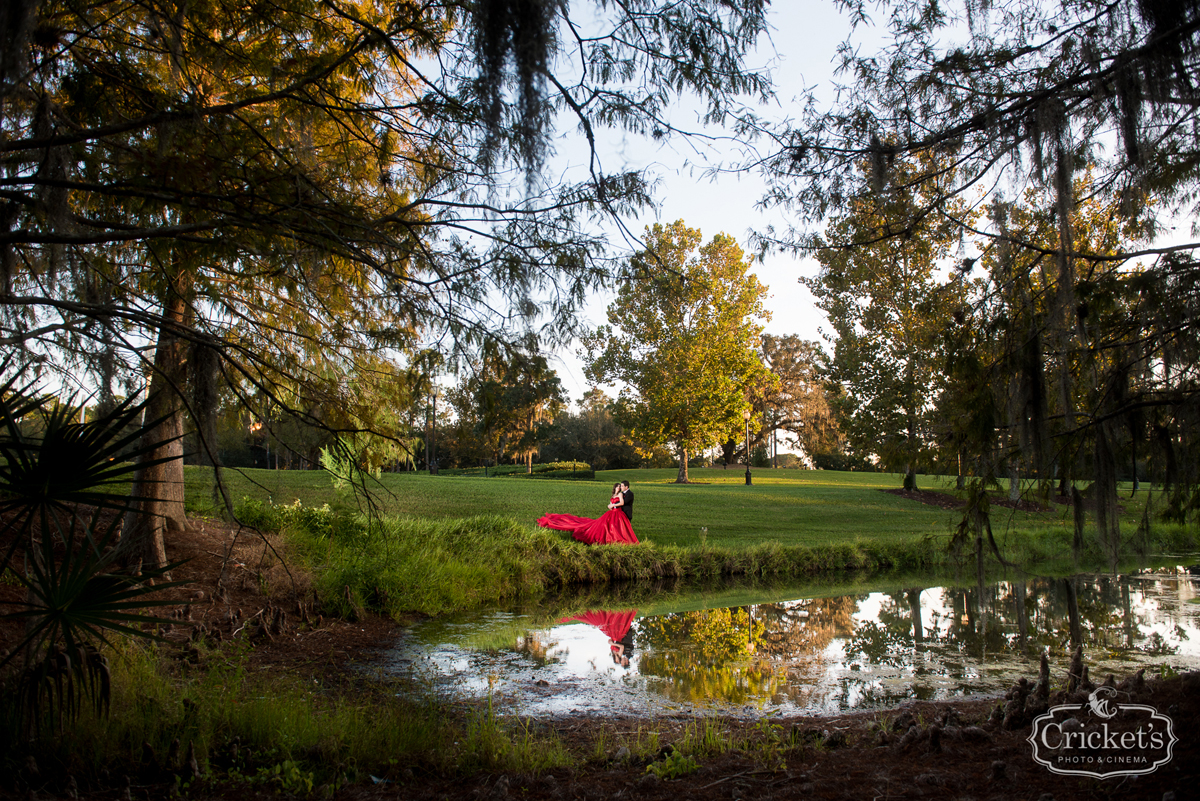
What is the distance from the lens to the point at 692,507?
21.0m

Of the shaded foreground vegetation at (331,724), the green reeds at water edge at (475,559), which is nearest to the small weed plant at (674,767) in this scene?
the shaded foreground vegetation at (331,724)

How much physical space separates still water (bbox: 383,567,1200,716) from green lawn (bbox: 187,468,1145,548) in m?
3.45

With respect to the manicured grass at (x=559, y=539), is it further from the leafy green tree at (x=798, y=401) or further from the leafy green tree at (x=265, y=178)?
the leafy green tree at (x=798, y=401)

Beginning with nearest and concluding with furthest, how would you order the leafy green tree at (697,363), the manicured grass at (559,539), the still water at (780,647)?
the still water at (780,647) < the manicured grass at (559,539) < the leafy green tree at (697,363)

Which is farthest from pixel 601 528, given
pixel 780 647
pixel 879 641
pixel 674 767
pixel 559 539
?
pixel 674 767

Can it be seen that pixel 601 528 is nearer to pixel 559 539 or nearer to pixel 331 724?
pixel 559 539

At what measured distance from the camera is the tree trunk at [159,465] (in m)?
4.15

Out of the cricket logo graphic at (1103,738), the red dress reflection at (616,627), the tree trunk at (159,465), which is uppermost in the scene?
the tree trunk at (159,465)

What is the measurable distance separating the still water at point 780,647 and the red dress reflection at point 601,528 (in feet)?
6.29

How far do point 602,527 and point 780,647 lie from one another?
5941mm

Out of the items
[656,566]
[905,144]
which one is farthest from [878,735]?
[656,566]

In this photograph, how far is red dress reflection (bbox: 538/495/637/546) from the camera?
13227 mm

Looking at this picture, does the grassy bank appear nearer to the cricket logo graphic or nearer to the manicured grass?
the manicured grass

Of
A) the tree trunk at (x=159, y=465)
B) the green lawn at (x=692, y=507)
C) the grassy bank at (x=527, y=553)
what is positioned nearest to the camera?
the tree trunk at (x=159, y=465)
